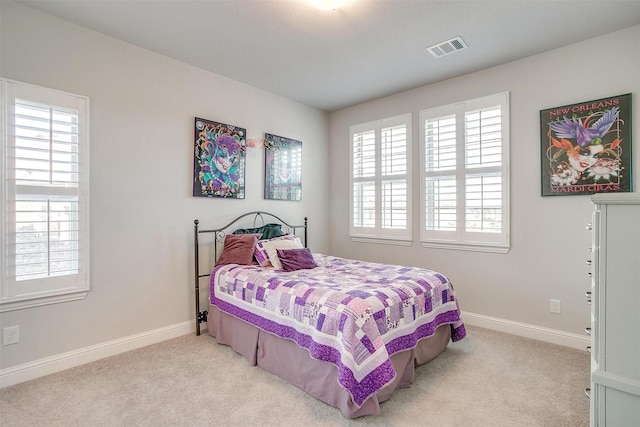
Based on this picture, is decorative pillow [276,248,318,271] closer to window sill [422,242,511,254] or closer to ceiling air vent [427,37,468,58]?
window sill [422,242,511,254]

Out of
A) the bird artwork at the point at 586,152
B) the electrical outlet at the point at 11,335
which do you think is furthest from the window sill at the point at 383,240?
the electrical outlet at the point at 11,335

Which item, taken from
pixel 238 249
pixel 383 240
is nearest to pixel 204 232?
pixel 238 249

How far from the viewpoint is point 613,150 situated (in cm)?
264

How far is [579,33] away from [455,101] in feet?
3.70

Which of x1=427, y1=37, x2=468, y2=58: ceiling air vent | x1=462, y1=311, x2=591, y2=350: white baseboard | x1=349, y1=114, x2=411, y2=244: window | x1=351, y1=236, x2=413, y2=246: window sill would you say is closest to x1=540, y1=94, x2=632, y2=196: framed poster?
x1=427, y1=37, x2=468, y2=58: ceiling air vent

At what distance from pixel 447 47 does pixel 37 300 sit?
12.9 ft

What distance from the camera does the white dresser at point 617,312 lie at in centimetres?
131

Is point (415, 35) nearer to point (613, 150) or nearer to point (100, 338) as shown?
point (613, 150)

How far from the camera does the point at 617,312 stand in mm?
1351

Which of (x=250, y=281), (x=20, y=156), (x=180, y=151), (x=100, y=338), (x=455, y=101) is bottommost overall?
(x=100, y=338)

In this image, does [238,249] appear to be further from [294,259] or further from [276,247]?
[294,259]

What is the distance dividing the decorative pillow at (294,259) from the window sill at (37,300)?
1614 millimetres

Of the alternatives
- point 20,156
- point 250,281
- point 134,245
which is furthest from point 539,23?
point 20,156

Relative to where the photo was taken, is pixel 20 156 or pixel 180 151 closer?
pixel 20 156
